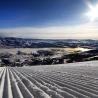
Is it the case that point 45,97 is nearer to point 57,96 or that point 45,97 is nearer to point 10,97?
point 57,96

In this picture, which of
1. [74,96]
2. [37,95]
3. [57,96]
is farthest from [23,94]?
[74,96]

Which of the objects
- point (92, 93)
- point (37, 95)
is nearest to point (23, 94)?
point (37, 95)

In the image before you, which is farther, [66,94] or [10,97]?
[66,94]

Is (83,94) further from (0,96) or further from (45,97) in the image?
(0,96)

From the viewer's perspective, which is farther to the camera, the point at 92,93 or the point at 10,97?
the point at 92,93

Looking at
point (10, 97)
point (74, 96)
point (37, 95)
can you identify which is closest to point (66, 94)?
point (74, 96)

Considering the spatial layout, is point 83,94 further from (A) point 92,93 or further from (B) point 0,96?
(B) point 0,96
